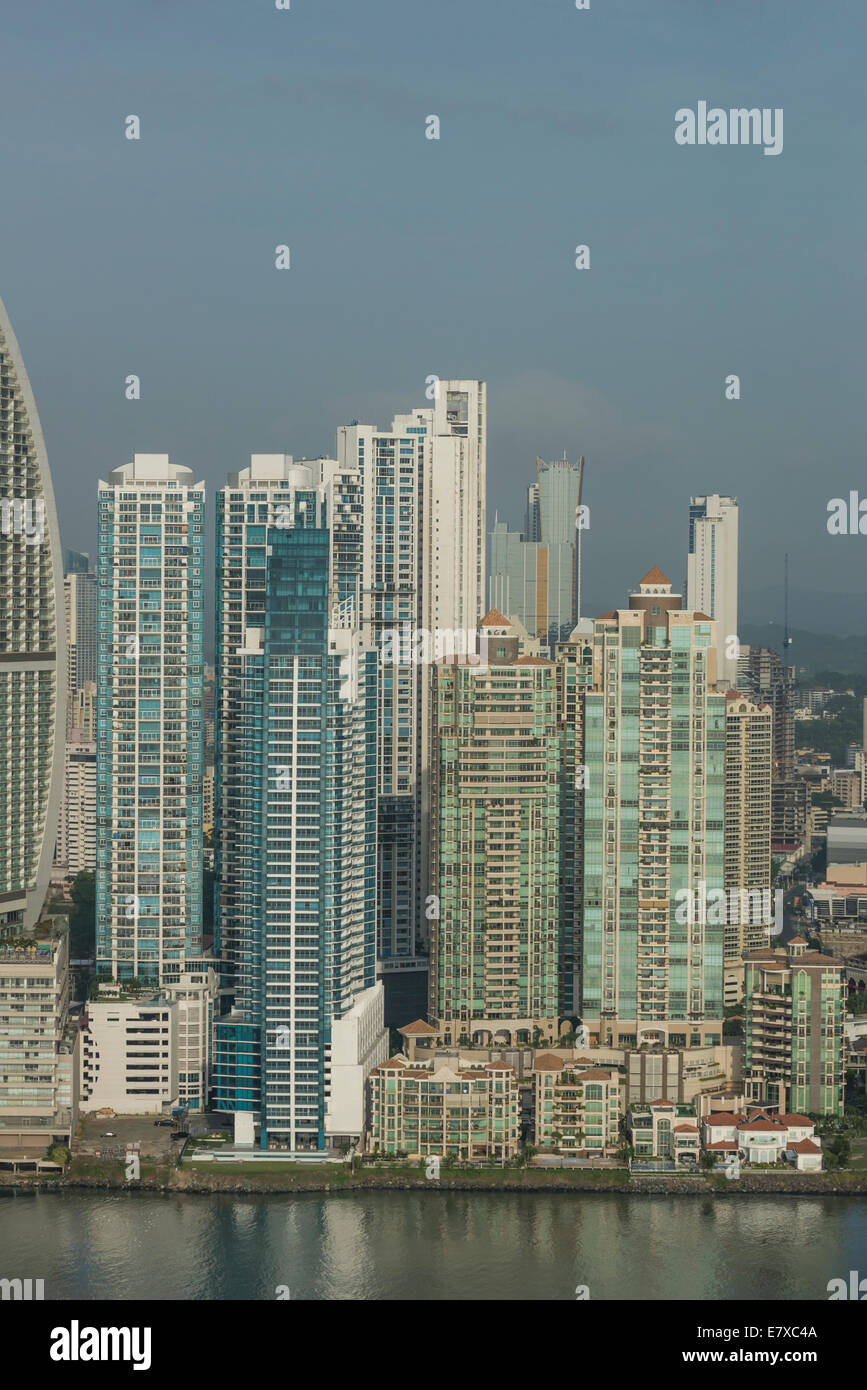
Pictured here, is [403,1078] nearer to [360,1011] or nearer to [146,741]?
[360,1011]

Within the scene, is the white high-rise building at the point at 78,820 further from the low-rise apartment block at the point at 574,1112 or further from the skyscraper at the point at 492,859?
the low-rise apartment block at the point at 574,1112

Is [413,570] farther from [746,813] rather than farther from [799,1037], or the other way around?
[799,1037]

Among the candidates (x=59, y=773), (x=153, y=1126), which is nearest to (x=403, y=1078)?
(x=153, y=1126)

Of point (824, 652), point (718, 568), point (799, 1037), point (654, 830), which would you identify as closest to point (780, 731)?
point (718, 568)

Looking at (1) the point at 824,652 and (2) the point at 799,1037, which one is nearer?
(2) the point at 799,1037

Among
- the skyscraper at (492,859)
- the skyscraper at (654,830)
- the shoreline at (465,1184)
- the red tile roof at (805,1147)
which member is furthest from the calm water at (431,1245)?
the skyscraper at (492,859)
